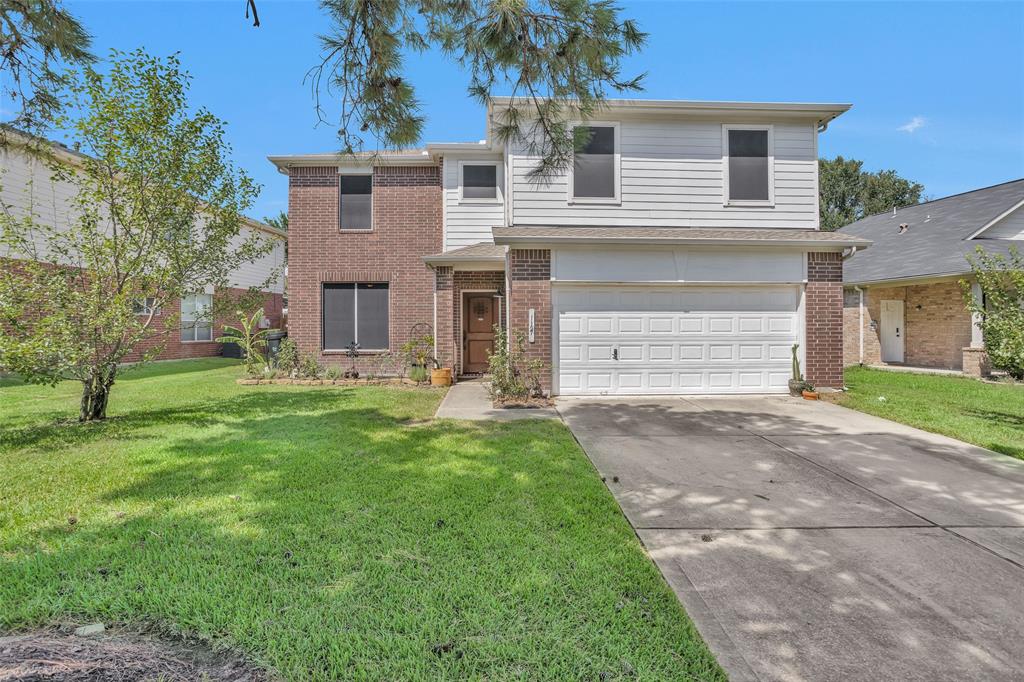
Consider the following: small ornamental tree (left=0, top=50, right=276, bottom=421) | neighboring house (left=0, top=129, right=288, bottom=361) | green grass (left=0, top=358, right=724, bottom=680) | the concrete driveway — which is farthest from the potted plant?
small ornamental tree (left=0, top=50, right=276, bottom=421)

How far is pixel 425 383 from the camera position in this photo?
10.7 m

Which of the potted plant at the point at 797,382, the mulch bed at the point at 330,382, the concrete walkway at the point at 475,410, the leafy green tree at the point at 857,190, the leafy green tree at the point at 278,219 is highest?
the leafy green tree at the point at 857,190

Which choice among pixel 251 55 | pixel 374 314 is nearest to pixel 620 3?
pixel 251 55

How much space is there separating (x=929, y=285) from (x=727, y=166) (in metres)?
9.34

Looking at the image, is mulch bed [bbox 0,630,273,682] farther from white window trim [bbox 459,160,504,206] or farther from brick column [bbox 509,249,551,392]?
white window trim [bbox 459,160,504,206]

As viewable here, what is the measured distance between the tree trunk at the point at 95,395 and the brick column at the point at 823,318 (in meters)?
11.8

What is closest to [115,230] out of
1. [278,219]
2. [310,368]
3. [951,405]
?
[310,368]

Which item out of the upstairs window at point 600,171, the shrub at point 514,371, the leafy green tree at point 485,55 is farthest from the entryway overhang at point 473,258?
the leafy green tree at point 485,55

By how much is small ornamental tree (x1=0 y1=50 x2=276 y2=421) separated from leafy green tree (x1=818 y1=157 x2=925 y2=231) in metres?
45.2

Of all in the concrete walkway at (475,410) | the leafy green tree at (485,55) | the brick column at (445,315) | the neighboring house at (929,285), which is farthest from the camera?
the neighboring house at (929,285)

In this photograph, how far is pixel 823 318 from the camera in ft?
29.5

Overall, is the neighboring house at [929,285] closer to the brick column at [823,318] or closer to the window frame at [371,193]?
the brick column at [823,318]

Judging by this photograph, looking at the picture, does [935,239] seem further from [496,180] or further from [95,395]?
[95,395]

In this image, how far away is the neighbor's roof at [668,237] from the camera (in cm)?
→ 848
